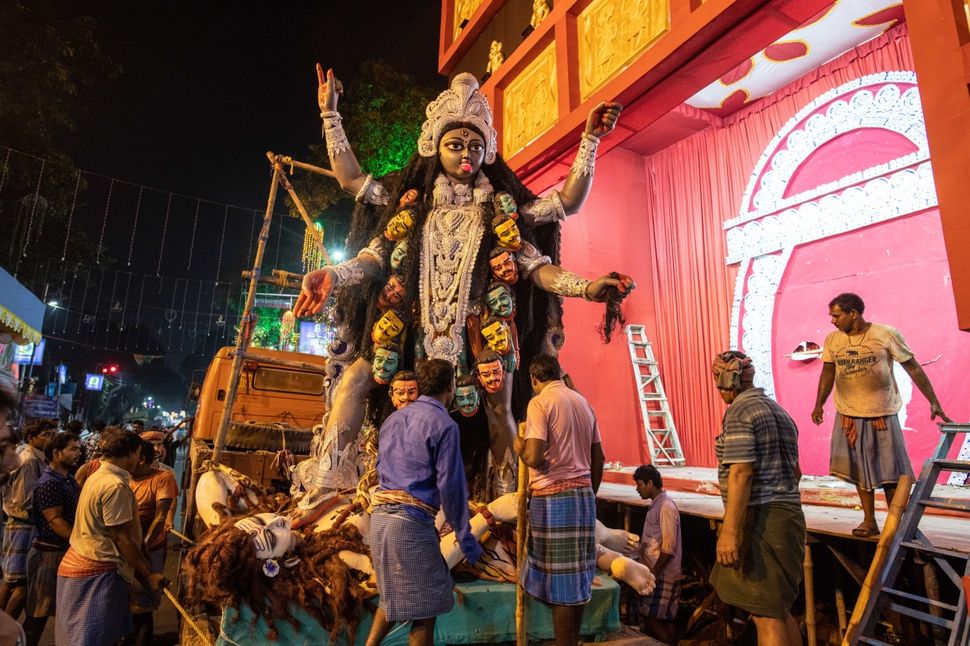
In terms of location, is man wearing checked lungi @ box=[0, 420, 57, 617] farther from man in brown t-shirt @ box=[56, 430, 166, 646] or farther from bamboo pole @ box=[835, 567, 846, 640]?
bamboo pole @ box=[835, 567, 846, 640]

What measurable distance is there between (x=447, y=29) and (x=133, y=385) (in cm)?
5185

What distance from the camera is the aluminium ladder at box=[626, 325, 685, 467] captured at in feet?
30.8

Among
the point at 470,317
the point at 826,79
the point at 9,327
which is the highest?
the point at 826,79

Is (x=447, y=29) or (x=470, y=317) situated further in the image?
(x=447, y=29)

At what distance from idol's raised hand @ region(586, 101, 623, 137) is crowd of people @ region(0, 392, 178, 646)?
3.61 meters

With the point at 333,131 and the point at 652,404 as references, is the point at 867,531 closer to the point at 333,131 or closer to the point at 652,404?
the point at 333,131

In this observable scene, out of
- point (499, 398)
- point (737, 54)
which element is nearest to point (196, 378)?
point (499, 398)

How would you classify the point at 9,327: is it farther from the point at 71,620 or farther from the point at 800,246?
the point at 800,246

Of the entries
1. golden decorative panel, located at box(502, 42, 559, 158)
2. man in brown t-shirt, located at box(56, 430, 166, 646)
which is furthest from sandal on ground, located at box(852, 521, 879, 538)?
golden decorative panel, located at box(502, 42, 559, 158)

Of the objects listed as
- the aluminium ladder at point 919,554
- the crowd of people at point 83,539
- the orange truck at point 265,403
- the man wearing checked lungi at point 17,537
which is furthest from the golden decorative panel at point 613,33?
→ the man wearing checked lungi at point 17,537

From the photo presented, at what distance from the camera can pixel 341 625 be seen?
9.56 ft

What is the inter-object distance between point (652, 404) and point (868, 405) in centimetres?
630

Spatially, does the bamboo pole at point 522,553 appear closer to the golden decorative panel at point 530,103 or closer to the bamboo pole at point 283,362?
the golden decorative panel at point 530,103

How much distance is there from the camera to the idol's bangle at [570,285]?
144 inches
